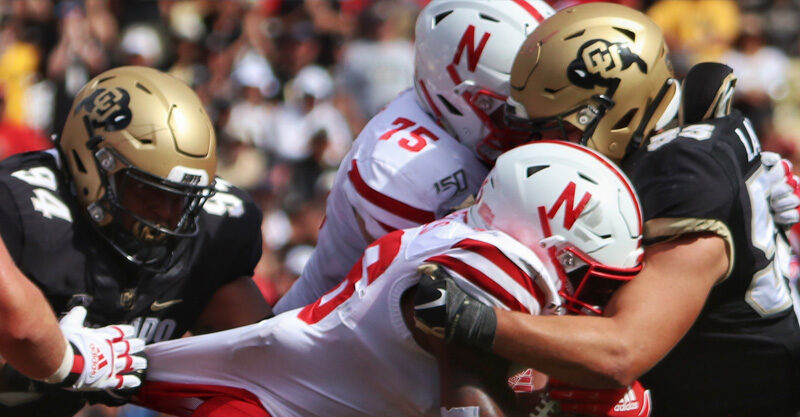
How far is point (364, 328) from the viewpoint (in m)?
3.60

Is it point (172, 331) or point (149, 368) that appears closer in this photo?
point (149, 368)

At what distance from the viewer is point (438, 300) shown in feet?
10.9

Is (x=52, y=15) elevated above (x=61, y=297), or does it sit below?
below

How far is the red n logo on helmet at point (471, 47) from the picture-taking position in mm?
4508

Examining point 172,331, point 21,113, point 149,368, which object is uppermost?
point 149,368

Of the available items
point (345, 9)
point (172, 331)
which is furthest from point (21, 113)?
point (172, 331)

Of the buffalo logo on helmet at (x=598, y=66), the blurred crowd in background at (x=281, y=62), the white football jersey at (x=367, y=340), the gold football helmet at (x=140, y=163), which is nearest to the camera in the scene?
the white football jersey at (x=367, y=340)

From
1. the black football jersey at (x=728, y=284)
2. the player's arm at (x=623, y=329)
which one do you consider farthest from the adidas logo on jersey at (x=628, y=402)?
the black football jersey at (x=728, y=284)

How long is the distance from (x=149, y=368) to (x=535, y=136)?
1.56m

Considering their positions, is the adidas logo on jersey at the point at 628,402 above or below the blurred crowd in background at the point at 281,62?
above

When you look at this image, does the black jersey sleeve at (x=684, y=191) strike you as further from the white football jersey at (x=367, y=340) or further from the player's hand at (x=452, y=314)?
the player's hand at (x=452, y=314)

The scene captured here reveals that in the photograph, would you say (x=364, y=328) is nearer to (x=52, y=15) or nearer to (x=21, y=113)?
(x=21, y=113)

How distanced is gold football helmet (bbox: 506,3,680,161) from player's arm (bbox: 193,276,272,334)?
1373 mm

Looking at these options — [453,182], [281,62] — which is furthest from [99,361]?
[281,62]
